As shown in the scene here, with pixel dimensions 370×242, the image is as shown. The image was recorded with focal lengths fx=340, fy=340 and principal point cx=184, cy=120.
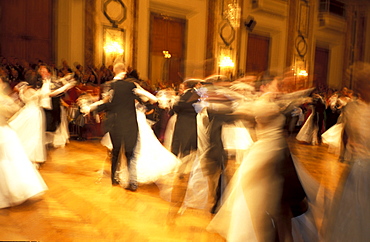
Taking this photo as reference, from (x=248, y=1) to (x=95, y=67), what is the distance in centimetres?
737

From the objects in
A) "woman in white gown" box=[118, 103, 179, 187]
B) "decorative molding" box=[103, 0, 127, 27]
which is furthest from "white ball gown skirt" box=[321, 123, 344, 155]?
"decorative molding" box=[103, 0, 127, 27]

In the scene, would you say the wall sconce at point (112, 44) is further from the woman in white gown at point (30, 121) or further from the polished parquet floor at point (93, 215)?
the polished parquet floor at point (93, 215)

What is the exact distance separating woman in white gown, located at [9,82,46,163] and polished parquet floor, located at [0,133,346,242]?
0.42 metres

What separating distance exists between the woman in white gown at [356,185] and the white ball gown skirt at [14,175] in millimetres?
2771

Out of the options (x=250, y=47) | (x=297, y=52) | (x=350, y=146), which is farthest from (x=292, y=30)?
(x=350, y=146)

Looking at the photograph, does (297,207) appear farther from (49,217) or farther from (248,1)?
(248,1)

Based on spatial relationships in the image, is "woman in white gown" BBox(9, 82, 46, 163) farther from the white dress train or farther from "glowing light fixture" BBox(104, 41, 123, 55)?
"glowing light fixture" BBox(104, 41, 123, 55)

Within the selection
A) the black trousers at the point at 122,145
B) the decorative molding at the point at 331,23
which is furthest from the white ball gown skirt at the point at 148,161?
the decorative molding at the point at 331,23

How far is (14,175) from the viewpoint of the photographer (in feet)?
11.1

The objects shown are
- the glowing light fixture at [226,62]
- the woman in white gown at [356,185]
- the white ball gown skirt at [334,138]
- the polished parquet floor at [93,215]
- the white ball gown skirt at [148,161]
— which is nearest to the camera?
the woman in white gown at [356,185]

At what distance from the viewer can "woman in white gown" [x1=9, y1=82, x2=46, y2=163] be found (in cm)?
482

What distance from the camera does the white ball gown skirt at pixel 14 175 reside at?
11.0 ft

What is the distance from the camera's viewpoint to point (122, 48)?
10828 mm

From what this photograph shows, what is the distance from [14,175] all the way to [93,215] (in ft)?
2.91
